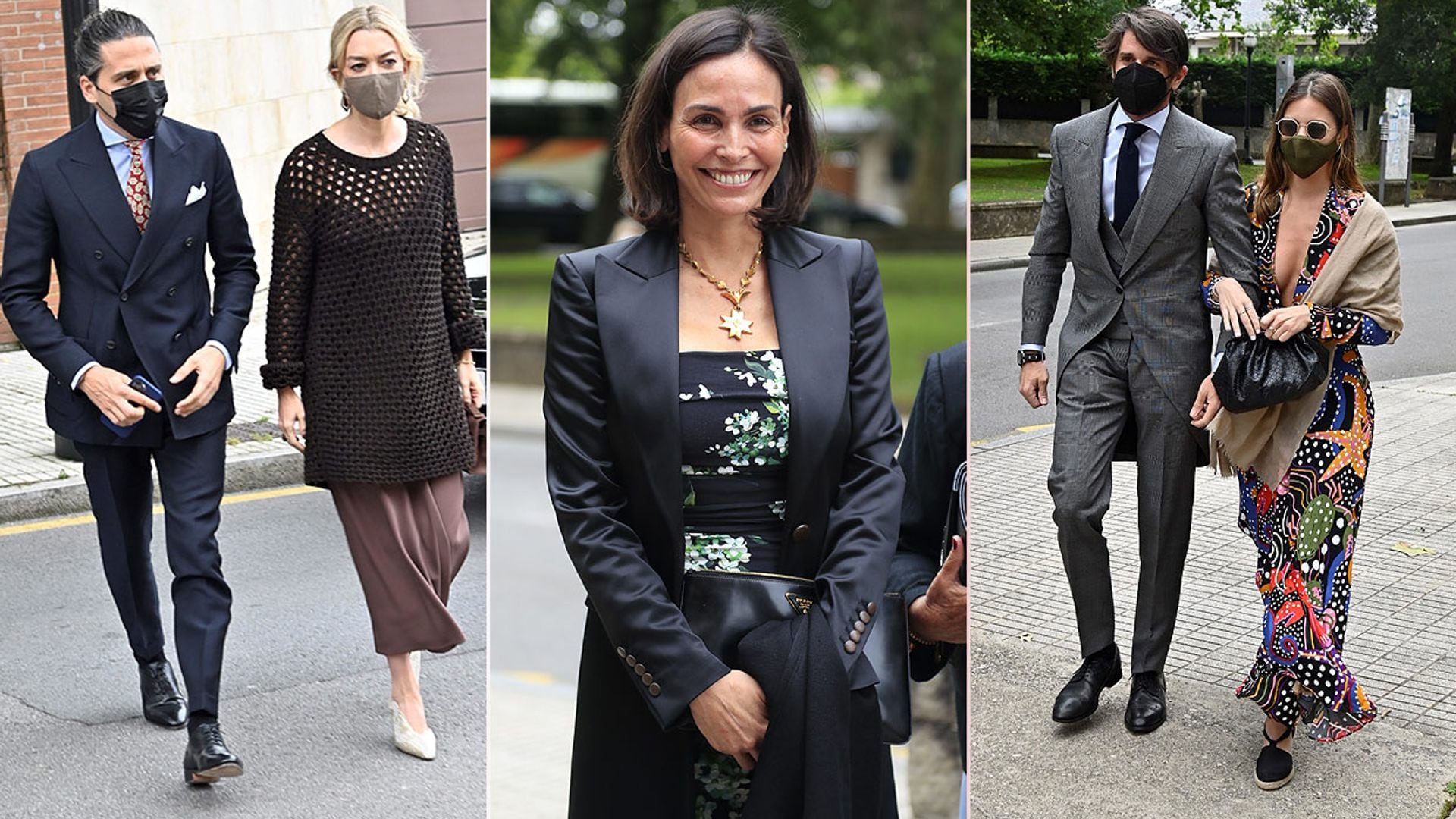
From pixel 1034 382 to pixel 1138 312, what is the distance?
0.95 ft

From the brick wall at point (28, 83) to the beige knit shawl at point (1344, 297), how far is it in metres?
2.54

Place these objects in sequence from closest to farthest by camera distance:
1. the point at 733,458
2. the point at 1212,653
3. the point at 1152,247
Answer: the point at 733,458, the point at 1152,247, the point at 1212,653

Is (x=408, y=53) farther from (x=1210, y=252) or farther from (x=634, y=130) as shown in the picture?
(x=1210, y=252)

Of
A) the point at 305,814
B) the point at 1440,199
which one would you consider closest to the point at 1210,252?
the point at 1440,199

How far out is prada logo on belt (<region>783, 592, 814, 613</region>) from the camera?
2051mm

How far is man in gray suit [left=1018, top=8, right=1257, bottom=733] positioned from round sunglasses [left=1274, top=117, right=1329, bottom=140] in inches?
5.5

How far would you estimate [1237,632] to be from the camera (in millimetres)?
4578

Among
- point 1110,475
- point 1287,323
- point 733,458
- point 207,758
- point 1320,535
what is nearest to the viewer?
point 733,458

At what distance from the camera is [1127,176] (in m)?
3.79

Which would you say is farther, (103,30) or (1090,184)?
(1090,184)

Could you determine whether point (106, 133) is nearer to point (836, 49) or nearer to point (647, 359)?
point (647, 359)

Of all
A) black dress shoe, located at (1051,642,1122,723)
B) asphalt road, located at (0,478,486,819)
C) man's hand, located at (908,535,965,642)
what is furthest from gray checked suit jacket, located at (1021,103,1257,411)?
man's hand, located at (908,535,965,642)

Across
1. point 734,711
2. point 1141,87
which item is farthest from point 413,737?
point 1141,87

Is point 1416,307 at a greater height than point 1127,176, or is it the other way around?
point 1127,176
